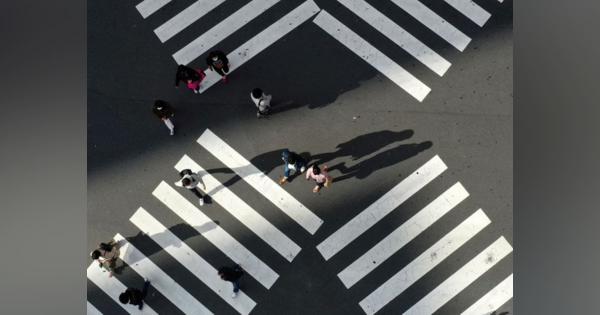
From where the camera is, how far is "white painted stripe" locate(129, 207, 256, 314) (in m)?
17.1

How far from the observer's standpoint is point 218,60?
53.3 feet

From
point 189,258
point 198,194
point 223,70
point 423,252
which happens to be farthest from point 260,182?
point 423,252

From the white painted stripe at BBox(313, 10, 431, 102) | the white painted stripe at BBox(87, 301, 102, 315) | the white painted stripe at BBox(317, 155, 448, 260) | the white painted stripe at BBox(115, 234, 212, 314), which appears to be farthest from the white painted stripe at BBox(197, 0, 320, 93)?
the white painted stripe at BBox(87, 301, 102, 315)

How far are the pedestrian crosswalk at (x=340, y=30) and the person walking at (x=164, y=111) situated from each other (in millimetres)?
1288

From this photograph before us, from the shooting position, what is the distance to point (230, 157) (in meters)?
17.2

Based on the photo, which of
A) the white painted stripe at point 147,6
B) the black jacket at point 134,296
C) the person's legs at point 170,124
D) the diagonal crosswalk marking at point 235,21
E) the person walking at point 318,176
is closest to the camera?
the person walking at point 318,176

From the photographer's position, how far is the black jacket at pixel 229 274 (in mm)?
16250

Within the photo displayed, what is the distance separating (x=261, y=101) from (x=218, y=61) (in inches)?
62.8

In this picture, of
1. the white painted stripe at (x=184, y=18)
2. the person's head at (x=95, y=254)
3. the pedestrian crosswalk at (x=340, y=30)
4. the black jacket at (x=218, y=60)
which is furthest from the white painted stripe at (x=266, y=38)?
the person's head at (x=95, y=254)

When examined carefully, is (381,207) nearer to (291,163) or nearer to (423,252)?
(423,252)

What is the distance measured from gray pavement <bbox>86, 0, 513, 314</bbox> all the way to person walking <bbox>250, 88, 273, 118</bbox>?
247 millimetres

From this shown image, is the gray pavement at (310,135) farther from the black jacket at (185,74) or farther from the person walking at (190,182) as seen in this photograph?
the black jacket at (185,74)
